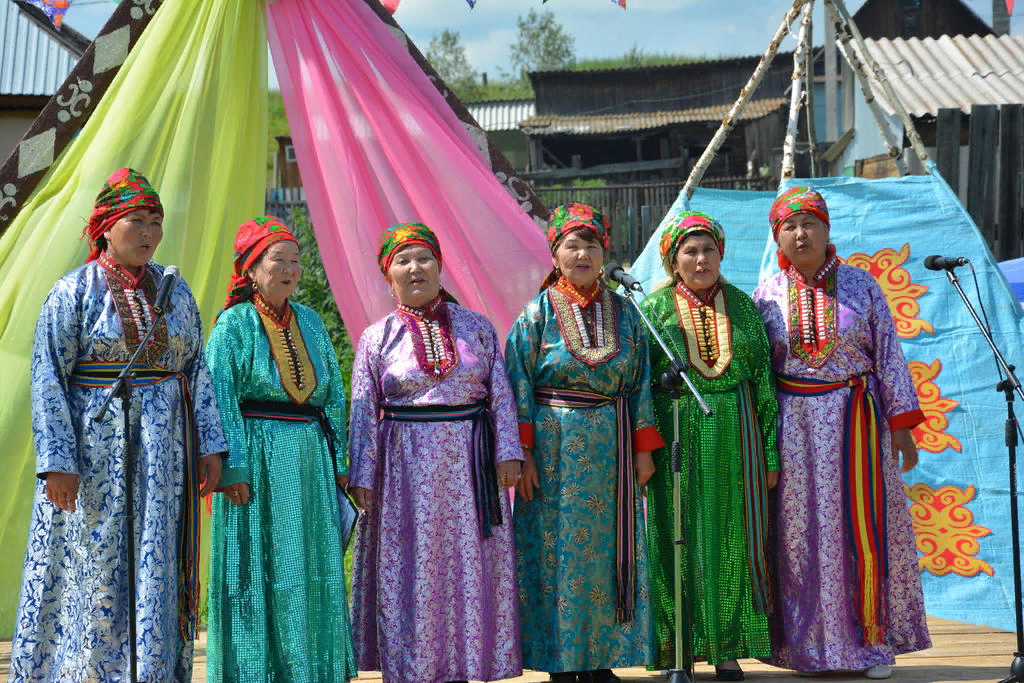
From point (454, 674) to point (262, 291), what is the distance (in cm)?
136

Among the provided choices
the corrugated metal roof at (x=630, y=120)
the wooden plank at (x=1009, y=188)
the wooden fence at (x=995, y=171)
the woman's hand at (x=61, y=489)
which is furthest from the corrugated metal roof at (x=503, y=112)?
the woman's hand at (x=61, y=489)

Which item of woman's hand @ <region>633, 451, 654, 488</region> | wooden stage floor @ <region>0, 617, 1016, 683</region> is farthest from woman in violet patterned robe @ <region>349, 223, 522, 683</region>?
wooden stage floor @ <region>0, 617, 1016, 683</region>

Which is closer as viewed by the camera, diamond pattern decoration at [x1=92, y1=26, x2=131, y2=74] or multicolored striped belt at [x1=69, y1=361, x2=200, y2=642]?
multicolored striped belt at [x1=69, y1=361, x2=200, y2=642]

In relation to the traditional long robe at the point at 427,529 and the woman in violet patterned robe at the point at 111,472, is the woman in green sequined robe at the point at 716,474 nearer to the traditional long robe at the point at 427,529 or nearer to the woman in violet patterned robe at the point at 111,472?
the traditional long robe at the point at 427,529

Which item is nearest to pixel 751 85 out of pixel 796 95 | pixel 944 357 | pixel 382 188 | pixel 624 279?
pixel 796 95

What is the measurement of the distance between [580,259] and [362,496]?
3.53 ft

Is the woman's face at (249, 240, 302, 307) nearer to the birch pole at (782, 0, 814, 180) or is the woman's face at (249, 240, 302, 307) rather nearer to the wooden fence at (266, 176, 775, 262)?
the birch pole at (782, 0, 814, 180)

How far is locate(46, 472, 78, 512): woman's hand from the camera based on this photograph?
11.2ft

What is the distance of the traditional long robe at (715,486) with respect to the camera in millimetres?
4117

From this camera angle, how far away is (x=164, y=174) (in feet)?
15.7

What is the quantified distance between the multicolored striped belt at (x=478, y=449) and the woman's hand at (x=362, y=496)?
251 millimetres

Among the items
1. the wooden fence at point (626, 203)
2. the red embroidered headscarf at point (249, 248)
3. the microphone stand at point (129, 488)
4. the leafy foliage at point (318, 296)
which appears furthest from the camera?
the wooden fence at point (626, 203)

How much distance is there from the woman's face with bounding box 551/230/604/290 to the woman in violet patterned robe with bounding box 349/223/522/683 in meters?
0.39

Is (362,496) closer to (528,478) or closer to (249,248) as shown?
(528,478)
